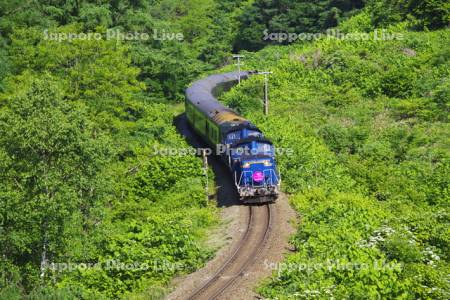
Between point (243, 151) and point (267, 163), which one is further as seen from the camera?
point (243, 151)

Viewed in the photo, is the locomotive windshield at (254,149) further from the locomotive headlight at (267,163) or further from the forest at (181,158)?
the forest at (181,158)

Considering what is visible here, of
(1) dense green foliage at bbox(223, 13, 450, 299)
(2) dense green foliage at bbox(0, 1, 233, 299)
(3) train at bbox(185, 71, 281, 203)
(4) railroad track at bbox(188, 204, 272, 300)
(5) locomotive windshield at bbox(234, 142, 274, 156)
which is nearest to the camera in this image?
(1) dense green foliage at bbox(223, 13, 450, 299)

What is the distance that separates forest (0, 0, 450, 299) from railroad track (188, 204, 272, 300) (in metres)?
1.51

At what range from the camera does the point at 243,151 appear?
2859 cm

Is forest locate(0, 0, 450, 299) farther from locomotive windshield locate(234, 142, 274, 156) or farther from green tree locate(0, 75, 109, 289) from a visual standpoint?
locomotive windshield locate(234, 142, 274, 156)

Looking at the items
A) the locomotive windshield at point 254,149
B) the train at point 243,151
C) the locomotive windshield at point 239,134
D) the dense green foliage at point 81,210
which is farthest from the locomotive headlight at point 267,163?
the dense green foliage at point 81,210

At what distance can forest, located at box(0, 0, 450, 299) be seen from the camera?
20.2 metres

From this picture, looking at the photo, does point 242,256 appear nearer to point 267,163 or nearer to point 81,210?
point 267,163

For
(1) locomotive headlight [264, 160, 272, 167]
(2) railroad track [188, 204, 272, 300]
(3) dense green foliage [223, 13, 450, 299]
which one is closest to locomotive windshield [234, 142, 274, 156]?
(1) locomotive headlight [264, 160, 272, 167]

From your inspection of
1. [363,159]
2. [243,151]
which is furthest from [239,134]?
[363,159]

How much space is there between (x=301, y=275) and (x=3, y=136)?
13715 mm

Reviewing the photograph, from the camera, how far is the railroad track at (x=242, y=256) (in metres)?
19.4

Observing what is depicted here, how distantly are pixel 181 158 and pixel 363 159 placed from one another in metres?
11.7

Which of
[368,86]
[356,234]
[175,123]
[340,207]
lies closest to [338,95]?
[368,86]
